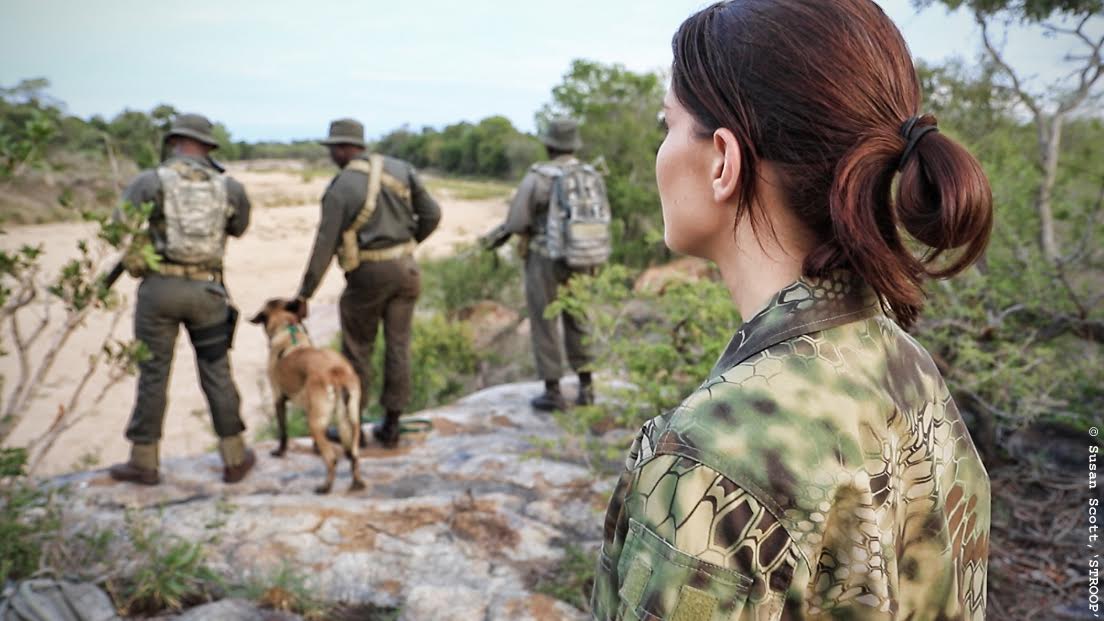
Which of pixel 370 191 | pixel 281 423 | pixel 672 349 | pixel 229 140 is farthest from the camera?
pixel 229 140

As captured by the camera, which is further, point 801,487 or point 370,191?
point 370,191

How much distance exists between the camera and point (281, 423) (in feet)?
17.5

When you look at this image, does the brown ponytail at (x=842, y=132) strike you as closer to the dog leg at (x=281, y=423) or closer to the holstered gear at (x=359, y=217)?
the holstered gear at (x=359, y=217)

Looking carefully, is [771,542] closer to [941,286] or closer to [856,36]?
[856,36]

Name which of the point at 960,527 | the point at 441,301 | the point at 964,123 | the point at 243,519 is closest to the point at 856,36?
the point at 960,527

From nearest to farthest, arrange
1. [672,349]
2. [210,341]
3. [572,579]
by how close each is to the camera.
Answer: [572,579], [672,349], [210,341]

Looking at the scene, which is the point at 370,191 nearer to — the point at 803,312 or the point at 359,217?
the point at 359,217

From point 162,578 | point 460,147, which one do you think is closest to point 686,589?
point 162,578

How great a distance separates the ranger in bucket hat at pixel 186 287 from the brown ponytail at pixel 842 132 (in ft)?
14.3

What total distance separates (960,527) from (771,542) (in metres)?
0.43

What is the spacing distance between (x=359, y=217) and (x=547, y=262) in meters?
1.64

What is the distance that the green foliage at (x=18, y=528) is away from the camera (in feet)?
11.4

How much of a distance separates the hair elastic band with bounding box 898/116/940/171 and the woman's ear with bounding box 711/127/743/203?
0.20m

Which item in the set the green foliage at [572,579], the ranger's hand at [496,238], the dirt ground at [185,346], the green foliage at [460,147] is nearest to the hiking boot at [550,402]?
the ranger's hand at [496,238]
